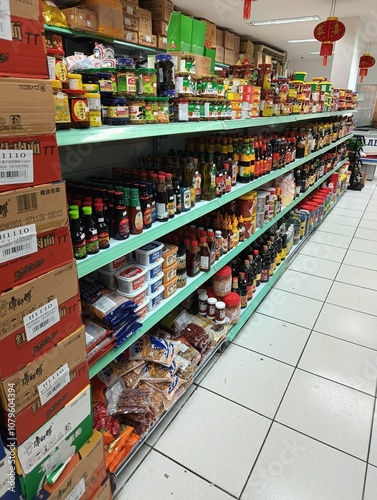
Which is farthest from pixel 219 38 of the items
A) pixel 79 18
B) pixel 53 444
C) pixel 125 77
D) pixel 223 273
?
pixel 53 444

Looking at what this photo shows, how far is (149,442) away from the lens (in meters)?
1.65

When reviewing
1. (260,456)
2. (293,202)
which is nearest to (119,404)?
(260,456)

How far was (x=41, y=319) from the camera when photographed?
35.1 inches

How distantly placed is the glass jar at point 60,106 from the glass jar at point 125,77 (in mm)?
344

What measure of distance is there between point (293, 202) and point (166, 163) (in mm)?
1921

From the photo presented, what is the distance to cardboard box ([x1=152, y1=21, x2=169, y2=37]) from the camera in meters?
3.46

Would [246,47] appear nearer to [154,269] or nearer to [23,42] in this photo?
[154,269]

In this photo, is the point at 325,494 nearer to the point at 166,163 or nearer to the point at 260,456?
the point at 260,456

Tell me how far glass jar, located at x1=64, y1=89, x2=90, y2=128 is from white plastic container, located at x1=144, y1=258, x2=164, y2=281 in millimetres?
737

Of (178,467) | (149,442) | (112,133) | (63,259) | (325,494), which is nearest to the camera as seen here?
(63,259)

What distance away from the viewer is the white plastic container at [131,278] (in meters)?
1.49

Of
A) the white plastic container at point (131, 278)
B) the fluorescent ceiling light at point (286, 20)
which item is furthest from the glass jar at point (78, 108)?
the fluorescent ceiling light at point (286, 20)

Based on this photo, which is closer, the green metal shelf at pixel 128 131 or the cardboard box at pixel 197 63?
the green metal shelf at pixel 128 131

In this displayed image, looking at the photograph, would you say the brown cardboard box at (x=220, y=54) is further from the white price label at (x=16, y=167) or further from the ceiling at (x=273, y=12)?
the white price label at (x=16, y=167)
